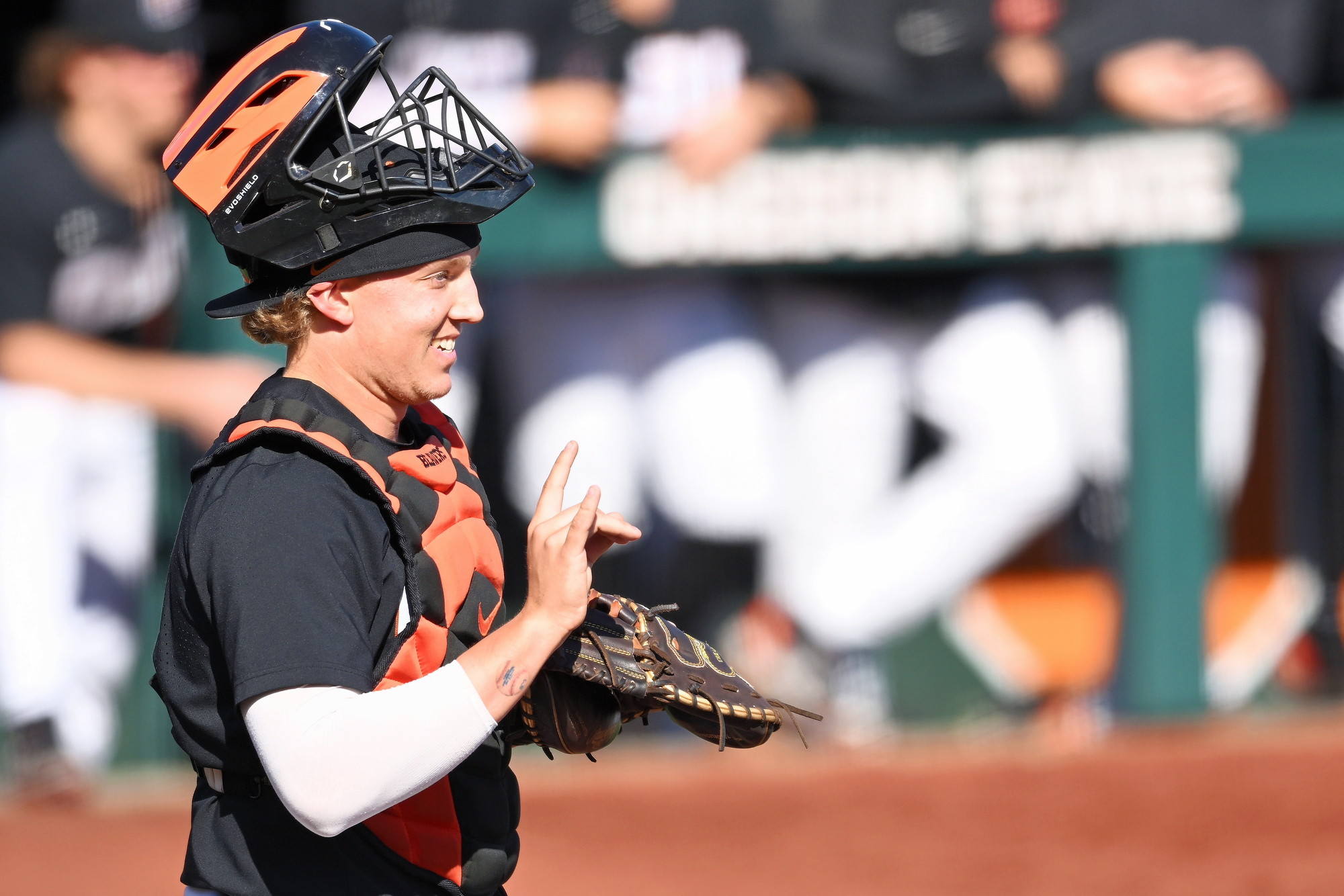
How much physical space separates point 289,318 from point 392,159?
224mm

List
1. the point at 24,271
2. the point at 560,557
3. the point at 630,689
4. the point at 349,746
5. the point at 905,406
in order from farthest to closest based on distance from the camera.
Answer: the point at 905,406 < the point at 24,271 < the point at 630,689 < the point at 560,557 < the point at 349,746

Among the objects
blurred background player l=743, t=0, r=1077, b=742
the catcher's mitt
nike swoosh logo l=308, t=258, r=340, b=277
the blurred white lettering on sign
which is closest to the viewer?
nike swoosh logo l=308, t=258, r=340, b=277

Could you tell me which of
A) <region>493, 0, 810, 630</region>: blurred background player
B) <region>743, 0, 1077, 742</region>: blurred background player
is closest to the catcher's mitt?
<region>493, 0, 810, 630</region>: blurred background player

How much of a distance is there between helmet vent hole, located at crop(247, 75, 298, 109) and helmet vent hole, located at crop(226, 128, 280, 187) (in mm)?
59

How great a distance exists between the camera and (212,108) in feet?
5.91

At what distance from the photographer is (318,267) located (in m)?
1.74

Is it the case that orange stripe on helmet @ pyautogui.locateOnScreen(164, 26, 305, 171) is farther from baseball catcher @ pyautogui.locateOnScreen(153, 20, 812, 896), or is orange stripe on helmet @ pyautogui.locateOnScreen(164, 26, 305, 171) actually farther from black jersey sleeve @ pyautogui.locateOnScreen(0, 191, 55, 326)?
black jersey sleeve @ pyautogui.locateOnScreen(0, 191, 55, 326)

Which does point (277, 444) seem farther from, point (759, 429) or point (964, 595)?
point (964, 595)

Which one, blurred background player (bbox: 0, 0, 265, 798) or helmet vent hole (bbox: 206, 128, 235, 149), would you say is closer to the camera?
helmet vent hole (bbox: 206, 128, 235, 149)

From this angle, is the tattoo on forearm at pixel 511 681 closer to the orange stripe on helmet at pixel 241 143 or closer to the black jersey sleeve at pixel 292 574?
the black jersey sleeve at pixel 292 574

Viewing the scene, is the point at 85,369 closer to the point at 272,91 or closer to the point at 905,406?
the point at 905,406

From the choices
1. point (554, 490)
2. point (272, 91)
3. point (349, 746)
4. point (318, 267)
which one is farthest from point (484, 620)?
point (272, 91)

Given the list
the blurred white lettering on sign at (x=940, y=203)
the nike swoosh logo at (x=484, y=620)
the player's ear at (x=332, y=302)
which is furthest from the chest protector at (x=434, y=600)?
the blurred white lettering on sign at (x=940, y=203)

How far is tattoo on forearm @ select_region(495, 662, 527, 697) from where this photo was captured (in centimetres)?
157
